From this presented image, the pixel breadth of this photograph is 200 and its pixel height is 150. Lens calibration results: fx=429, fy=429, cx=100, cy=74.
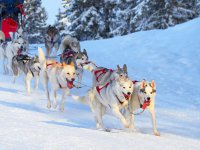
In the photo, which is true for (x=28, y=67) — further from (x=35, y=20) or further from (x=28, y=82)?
(x=35, y=20)

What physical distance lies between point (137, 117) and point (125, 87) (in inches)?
73.7

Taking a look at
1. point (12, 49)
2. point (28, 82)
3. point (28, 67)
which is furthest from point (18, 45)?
point (28, 82)

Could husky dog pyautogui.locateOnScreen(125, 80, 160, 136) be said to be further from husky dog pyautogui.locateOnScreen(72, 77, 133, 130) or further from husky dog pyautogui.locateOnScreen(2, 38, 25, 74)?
husky dog pyautogui.locateOnScreen(2, 38, 25, 74)

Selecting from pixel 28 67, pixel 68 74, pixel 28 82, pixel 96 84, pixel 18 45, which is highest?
pixel 18 45

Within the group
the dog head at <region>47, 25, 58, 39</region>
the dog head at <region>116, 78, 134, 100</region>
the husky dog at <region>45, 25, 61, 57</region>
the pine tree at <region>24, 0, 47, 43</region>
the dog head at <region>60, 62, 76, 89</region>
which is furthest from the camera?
the pine tree at <region>24, 0, 47, 43</region>

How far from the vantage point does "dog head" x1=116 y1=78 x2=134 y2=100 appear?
5359mm

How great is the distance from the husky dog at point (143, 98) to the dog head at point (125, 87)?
17 centimetres

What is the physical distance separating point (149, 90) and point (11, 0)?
8.78 metres

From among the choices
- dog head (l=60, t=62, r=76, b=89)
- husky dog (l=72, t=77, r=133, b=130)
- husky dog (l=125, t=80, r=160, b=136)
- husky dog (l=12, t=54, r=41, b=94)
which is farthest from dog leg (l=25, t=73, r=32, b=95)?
husky dog (l=125, t=80, r=160, b=136)

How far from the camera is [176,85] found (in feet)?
33.3

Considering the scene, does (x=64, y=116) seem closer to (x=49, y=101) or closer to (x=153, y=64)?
(x=49, y=101)

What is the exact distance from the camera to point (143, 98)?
545 centimetres

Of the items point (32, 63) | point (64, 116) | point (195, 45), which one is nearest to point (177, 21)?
point (195, 45)

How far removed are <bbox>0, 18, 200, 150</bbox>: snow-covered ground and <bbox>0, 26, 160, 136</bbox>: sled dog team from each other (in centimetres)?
26
